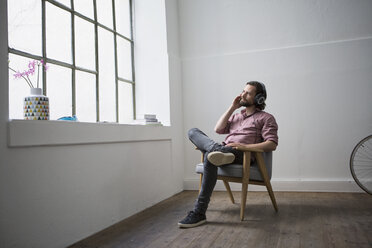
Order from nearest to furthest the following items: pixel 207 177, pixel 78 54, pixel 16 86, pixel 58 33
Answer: pixel 16 86
pixel 207 177
pixel 58 33
pixel 78 54

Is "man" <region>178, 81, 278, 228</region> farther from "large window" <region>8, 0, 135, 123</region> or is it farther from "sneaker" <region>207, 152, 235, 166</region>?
"large window" <region>8, 0, 135, 123</region>

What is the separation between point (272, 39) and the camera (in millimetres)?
4133

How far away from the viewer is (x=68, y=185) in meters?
2.29

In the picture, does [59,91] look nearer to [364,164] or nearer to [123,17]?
[123,17]

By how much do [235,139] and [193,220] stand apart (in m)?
0.89

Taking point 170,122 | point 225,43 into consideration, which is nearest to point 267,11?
point 225,43

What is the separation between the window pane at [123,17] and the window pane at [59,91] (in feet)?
4.00

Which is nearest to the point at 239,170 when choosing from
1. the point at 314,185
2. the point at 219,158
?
the point at 219,158

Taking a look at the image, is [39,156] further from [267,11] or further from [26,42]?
[267,11]

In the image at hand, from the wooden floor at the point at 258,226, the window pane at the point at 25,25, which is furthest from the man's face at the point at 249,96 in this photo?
the window pane at the point at 25,25

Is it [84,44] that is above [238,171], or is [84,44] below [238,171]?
above

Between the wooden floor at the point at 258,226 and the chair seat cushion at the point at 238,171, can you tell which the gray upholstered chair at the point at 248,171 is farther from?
the wooden floor at the point at 258,226

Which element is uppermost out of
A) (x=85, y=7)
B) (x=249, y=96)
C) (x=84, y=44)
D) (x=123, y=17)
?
(x=123, y=17)

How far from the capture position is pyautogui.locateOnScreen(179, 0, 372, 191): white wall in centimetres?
384
